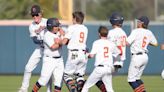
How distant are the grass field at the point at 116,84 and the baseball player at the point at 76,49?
9.48ft

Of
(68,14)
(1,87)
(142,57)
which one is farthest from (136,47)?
(68,14)

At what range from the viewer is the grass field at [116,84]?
19661 mm

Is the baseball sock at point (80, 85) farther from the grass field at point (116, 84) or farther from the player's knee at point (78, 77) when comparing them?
the grass field at point (116, 84)

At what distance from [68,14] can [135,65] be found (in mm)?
13048

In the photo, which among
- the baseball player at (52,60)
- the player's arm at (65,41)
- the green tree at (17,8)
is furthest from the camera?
the green tree at (17,8)

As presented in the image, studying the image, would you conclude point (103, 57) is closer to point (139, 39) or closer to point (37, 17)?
point (139, 39)

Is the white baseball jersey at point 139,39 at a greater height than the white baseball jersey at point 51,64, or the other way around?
the white baseball jersey at point 139,39

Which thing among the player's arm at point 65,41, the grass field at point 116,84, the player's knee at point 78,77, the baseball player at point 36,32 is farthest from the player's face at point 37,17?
the grass field at point 116,84

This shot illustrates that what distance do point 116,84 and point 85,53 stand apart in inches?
207

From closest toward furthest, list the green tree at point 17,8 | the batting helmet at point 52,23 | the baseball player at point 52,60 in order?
the batting helmet at point 52,23
the baseball player at point 52,60
the green tree at point 17,8

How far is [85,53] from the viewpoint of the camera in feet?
54.3

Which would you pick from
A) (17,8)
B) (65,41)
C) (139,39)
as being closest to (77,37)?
(65,41)

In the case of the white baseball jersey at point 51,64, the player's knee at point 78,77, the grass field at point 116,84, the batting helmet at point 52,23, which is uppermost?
the batting helmet at point 52,23

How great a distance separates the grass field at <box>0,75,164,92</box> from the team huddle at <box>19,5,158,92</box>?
288 centimetres
